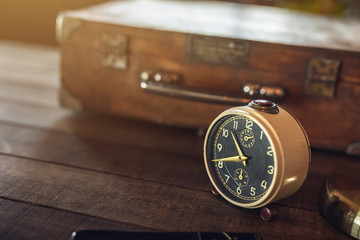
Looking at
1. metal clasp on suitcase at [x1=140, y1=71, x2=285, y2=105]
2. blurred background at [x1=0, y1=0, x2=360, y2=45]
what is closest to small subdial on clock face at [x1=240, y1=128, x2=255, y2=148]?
metal clasp on suitcase at [x1=140, y1=71, x2=285, y2=105]

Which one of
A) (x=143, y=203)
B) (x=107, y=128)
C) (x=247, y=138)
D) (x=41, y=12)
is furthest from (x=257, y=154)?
(x=41, y=12)

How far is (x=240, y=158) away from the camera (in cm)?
91

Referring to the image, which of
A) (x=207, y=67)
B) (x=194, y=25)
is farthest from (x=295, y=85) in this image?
(x=194, y=25)

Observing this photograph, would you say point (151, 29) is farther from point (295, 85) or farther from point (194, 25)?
point (295, 85)

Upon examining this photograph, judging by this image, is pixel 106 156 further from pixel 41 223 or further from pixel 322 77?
pixel 322 77

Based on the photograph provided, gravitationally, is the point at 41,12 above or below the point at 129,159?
above

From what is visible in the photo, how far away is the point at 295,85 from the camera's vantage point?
127cm

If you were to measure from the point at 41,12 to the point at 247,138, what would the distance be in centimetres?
243

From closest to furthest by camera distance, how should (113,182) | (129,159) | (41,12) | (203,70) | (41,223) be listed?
(41,223)
(113,182)
(129,159)
(203,70)
(41,12)

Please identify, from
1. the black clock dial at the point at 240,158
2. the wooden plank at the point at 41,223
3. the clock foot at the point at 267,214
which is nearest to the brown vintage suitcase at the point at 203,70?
the black clock dial at the point at 240,158

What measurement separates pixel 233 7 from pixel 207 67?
2.91ft

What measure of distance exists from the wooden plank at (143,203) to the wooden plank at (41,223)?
0.07ft

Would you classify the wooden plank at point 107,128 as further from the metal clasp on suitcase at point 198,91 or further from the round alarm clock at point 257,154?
the round alarm clock at point 257,154

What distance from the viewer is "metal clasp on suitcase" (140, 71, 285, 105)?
117 cm
